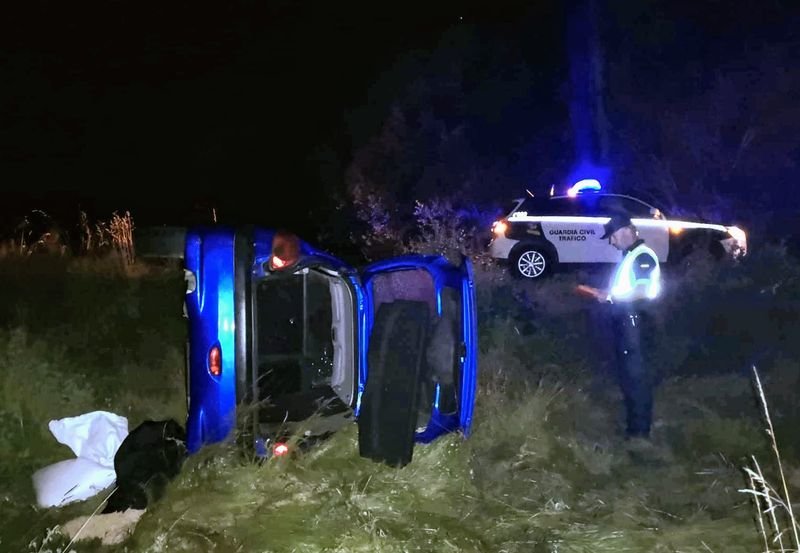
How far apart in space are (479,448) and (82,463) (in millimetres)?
2370

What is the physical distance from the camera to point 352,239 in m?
15.5

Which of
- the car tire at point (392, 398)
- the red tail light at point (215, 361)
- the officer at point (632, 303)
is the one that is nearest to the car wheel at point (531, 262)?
the officer at point (632, 303)

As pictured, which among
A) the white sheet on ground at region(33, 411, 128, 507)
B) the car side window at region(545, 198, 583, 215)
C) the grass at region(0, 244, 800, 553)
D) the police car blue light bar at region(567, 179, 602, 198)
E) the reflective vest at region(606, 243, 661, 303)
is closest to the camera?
the grass at region(0, 244, 800, 553)

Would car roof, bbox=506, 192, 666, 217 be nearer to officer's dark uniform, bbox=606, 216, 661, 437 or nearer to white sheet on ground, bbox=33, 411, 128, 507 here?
officer's dark uniform, bbox=606, 216, 661, 437

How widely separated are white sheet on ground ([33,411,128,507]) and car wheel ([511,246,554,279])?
791 cm

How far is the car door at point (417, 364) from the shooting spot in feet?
13.9

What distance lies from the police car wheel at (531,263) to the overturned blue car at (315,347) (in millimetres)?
6829

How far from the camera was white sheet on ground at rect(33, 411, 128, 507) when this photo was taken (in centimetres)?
435

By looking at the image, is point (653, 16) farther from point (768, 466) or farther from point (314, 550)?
point (314, 550)

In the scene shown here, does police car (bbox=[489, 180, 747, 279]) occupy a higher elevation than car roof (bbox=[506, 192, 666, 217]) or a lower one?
lower

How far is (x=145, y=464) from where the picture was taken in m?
4.18

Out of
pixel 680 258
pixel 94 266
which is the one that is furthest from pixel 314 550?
pixel 680 258

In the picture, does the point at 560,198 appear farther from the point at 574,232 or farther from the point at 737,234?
the point at 737,234

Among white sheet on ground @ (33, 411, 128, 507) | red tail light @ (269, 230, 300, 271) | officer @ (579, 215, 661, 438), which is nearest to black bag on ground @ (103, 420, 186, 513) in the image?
white sheet on ground @ (33, 411, 128, 507)
